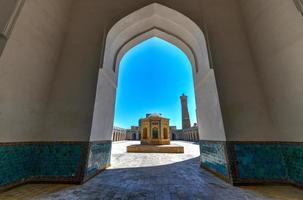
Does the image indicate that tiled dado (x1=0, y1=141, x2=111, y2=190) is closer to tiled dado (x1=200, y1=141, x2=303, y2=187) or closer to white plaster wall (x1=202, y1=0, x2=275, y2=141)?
tiled dado (x1=200, y1=141, x2=303, y2=187)

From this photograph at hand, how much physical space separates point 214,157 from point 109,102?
12.4ft

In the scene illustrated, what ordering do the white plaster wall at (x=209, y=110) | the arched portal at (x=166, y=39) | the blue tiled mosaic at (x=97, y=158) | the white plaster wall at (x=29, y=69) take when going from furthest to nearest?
the arched portal at (x=166, y=39) → the white plaster wall at (x=209, y=110) → the blue tiled mosaic at (x=97, y=158) → the white plaster wall at (x=29, y=69)

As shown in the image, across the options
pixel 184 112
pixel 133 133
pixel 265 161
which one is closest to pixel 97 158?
pixel 265 161

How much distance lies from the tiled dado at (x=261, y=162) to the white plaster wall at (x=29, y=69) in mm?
4646

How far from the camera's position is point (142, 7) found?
15.1ft

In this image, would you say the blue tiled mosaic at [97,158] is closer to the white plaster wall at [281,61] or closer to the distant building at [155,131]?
the white plaster wall at [281,61]

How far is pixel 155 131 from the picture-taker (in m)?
12.3

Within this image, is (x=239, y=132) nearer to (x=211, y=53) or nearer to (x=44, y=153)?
(x=211, y=53)

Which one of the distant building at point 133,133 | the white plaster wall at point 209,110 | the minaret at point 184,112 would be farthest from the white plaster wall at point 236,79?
the distant building at point 133,133

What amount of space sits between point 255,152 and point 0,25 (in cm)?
576

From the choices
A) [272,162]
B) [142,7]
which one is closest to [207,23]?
[142,7]

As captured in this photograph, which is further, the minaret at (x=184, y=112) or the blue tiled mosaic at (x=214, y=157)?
the minaret at (x=184, y=112)

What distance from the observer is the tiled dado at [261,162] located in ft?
8.68

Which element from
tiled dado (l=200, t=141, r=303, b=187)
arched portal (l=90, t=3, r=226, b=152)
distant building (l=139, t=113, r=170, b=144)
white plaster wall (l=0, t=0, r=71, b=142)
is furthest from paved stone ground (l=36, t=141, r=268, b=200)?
distant building (l=139, t=113, r=170, b=144)
